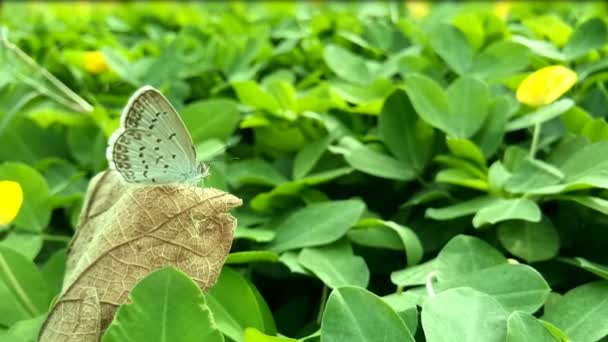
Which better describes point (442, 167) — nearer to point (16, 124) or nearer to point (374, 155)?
point (374, 155)

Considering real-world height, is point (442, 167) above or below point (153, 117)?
below

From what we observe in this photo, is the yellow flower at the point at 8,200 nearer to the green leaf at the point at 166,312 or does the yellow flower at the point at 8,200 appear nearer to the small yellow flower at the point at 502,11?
the green leaf at the point at 166,312

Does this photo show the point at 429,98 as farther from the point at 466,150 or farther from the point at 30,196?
the point at 30,196

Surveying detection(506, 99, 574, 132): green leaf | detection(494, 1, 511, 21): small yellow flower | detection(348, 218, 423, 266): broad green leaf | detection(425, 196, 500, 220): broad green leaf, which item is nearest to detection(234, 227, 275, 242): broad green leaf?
detection(348, 218, 423, 266): broad green leaf

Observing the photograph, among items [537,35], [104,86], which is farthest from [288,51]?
[537,35]

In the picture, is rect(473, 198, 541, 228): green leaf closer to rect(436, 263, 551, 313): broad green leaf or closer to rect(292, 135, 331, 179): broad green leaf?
rect(436, 263, 551, 313): broad green leaf

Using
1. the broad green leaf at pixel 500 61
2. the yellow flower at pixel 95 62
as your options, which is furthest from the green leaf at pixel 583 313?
the yellow flower at pixel 95 62
